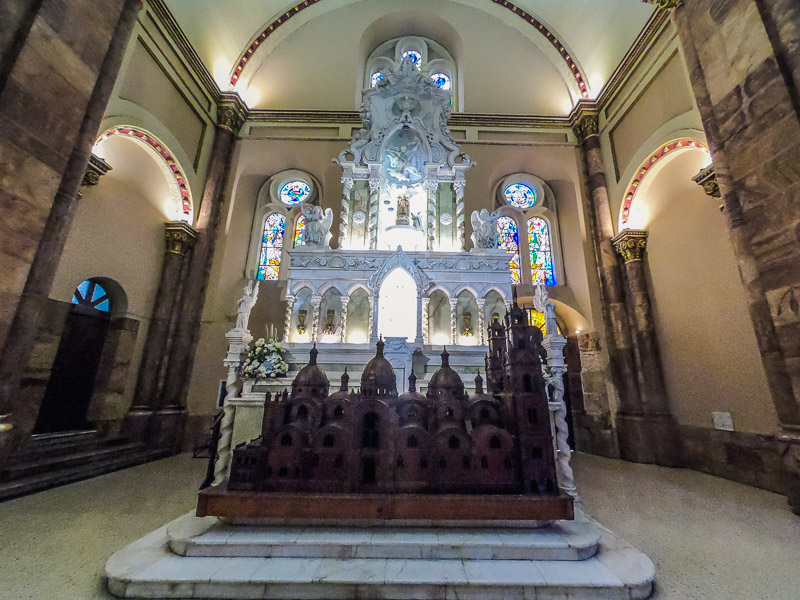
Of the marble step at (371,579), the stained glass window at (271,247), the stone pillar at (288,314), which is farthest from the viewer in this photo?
the stained glass window at (271,247)

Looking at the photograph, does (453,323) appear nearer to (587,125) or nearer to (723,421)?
(723,421)

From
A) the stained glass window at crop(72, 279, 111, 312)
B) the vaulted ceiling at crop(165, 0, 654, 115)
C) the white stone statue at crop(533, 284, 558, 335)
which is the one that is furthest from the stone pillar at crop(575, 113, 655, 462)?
the stained glass window at crop(72, 279, 111, 312)

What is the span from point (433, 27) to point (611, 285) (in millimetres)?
9998

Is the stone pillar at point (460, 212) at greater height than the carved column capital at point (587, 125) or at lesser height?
lesser

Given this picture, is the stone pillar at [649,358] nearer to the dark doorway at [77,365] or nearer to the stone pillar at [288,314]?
the stone pillar at [288,314]

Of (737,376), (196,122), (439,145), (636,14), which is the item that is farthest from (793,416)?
(196,122)

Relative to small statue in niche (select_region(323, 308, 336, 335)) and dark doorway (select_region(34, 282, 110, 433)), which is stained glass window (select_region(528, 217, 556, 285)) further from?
dark doorway (select_region(34, 282, 110, 433))

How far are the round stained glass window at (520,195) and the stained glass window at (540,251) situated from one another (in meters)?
0.52

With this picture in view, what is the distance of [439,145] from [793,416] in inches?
311

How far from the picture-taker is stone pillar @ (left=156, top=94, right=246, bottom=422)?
732 centimetres

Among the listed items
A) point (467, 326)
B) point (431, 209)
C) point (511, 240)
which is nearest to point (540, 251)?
point (511, 240)

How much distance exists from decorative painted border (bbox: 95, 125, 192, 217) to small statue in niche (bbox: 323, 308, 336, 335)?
430cm

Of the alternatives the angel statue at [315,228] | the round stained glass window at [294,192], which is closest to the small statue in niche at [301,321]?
the angel statue at [315,228]

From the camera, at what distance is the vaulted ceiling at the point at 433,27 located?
963cm
